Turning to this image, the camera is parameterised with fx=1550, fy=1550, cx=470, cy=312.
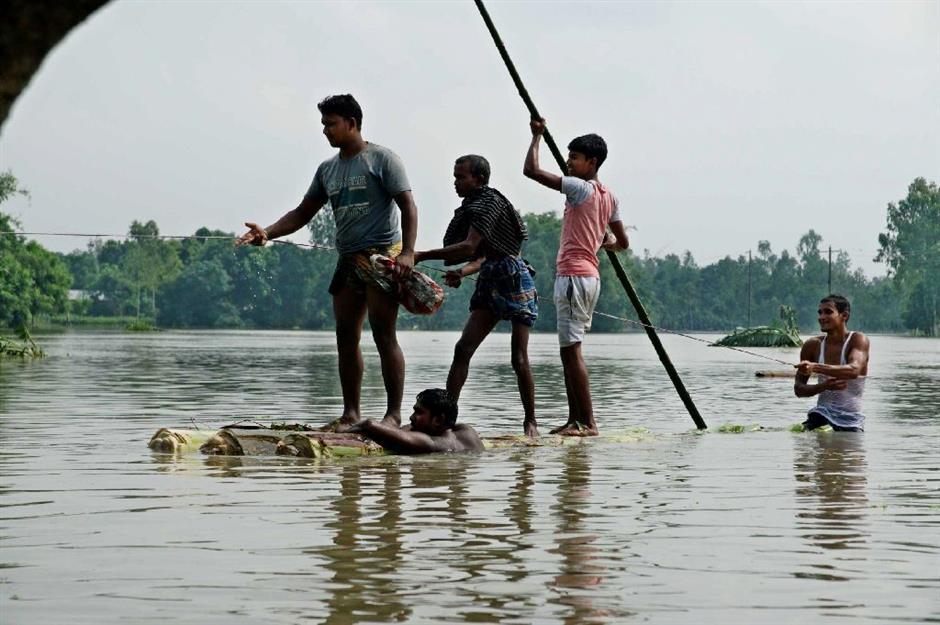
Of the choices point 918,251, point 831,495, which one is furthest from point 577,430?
point 918,251

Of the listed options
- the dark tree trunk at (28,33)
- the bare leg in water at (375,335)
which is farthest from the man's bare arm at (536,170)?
the dark tree trunk at (28,33)

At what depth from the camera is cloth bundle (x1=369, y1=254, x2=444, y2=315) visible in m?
9.47

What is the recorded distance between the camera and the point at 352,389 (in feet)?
33.1

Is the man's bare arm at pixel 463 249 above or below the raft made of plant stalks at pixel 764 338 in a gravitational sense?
above

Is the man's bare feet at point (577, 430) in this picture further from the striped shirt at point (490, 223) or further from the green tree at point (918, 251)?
the green tree at point (918, 251)

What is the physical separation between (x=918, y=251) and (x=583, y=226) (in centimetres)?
13262

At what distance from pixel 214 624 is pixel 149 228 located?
169m

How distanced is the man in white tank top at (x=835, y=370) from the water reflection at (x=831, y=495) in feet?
1.24

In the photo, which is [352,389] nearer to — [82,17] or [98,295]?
[82,17]

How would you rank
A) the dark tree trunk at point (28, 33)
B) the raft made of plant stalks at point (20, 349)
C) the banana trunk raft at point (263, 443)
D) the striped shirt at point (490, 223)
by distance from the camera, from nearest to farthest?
1. the dark tree trunk at point (28, 33)
2. the banana trunk raft at point (263, 443)
3. the striped shirt at point (490, 223)
4. the raft made of plant stalks at point (20, 349)

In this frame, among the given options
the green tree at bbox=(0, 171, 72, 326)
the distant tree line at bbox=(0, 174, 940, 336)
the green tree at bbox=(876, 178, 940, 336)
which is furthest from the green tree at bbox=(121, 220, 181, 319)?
the green tree at bbox=(876, 178, 940, 336)

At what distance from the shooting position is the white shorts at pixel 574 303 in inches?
410

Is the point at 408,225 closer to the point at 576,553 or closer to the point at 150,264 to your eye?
the point at 576,553

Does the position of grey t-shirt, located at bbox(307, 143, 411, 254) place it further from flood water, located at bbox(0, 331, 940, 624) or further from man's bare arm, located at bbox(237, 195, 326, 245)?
flood water, located at bbox(0, 331, 940, 624)
